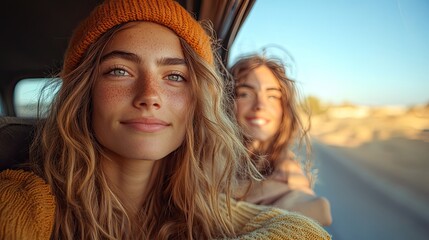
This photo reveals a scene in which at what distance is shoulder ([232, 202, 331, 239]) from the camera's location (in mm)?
1263

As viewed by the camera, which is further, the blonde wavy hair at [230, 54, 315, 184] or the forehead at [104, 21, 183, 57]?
the blonde wavy hair at [230, 54, 315, 184]

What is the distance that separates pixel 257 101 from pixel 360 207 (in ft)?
3.27

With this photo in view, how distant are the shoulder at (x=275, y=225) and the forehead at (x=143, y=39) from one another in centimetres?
79

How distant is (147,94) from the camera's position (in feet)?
4.20

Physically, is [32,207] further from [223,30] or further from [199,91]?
[223,30]

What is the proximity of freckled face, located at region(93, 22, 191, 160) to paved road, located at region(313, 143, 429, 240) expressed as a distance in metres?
1.25

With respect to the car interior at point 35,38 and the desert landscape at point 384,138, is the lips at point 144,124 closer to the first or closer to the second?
the car interior at point 35,38

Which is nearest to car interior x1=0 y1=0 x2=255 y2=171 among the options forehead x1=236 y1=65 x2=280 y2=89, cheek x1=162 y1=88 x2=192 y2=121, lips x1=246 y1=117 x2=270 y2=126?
forehead x1=236 y1=65 x2=280 y2=89

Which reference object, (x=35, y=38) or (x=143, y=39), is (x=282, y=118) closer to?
(x=143, y=39)

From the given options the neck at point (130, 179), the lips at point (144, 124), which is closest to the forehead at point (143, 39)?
the lips at point (144, 124)

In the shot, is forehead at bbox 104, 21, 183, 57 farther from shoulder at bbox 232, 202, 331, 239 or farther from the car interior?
shoulder at bbox 232, 202, 331, 239

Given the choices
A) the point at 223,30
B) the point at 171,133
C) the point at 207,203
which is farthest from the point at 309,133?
the point at 171,133

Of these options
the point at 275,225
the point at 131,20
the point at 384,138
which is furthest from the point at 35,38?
the point at 384,138

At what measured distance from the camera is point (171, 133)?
1367mm
